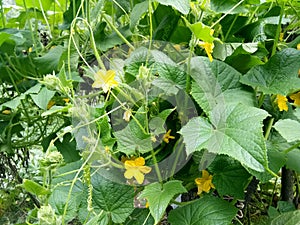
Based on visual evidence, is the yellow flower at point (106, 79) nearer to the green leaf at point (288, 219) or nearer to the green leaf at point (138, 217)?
the green leaf at point (138, 217)

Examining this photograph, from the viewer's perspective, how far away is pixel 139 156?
1.60 ft

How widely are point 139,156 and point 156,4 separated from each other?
26 cm

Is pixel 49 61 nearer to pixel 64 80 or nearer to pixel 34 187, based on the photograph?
pixel 64 80

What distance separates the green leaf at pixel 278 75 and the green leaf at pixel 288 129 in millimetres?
40

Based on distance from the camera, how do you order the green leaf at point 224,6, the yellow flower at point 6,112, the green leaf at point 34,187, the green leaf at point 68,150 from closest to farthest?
1. the green leaf at point 34,187
2. the green leaf at point 224,6
3. the green leaf at point 68,150
4. the yellow flower at point 6,112

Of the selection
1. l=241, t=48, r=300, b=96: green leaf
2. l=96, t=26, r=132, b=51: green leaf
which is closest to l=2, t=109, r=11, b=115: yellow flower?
l=96, t=26, r=132, b=51: green leaf

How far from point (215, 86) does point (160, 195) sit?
5.7 inches

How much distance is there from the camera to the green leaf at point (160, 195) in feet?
1.37

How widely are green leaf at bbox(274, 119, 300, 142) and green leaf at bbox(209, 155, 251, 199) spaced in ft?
0.24

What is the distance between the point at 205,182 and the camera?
0.52 metres

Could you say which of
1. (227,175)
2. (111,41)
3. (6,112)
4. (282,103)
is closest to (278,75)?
(282,103)

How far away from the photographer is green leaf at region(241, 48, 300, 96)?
50 centimetres

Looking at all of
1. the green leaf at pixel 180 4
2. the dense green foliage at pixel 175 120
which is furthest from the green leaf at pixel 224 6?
the green leaf at pixel 180 4

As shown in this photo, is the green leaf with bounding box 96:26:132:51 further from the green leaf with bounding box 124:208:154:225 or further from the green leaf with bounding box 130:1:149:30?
the green leaf with bounding box 124:208:154:225
